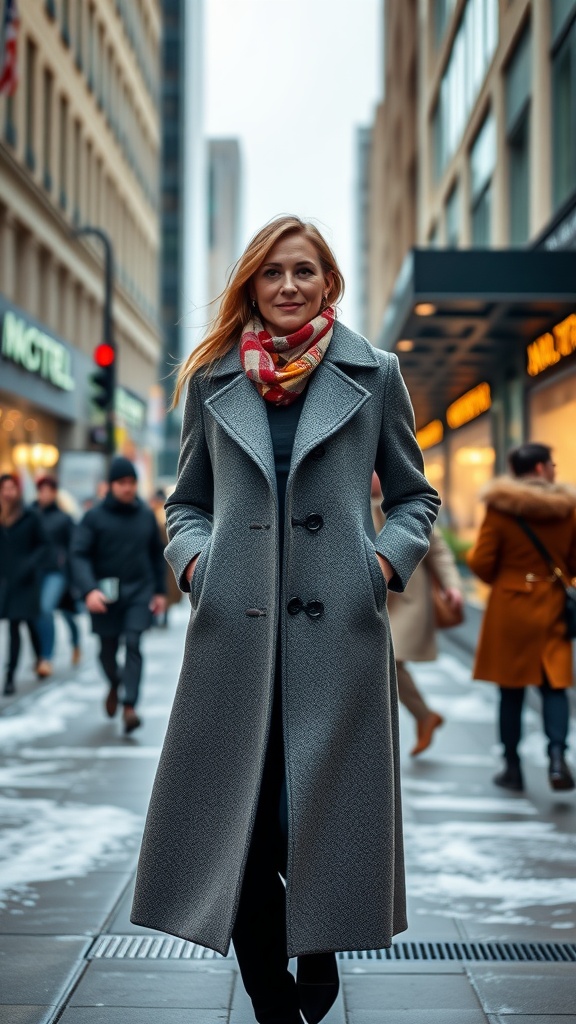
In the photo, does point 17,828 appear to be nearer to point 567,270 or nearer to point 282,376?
point 282,376

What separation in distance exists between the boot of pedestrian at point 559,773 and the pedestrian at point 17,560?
5.43 metres

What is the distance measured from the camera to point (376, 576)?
3.02 m

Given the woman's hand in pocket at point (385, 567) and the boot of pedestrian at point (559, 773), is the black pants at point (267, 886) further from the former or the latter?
the boot of pedestrian at point (559, 773)

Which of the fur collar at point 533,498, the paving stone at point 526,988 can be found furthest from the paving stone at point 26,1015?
the fur collar at point 533,498

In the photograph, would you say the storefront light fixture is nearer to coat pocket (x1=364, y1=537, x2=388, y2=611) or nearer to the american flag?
the american flag

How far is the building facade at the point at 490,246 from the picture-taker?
12750 mm

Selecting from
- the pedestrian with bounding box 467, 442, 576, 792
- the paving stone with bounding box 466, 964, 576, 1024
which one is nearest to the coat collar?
the paving stone with bounding box 466, 964, 576, 1024

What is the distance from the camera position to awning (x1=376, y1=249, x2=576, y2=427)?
40.9 ft

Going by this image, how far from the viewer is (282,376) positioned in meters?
3.07

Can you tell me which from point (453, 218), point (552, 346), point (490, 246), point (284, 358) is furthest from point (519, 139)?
point (284, 358)

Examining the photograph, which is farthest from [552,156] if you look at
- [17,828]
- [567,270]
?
[17,828]

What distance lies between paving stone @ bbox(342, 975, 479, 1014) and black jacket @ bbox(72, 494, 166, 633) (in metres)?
5.06

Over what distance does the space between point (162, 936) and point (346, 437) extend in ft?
7.05

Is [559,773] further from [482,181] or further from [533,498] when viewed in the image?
[482,181]
